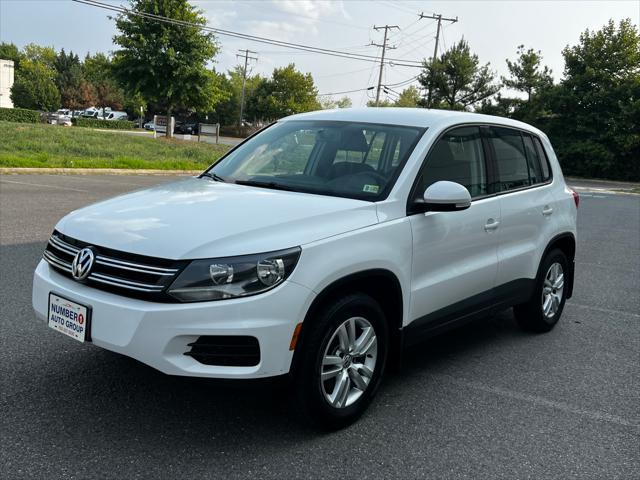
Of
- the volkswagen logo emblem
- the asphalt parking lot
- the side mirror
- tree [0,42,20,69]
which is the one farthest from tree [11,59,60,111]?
the side mirror

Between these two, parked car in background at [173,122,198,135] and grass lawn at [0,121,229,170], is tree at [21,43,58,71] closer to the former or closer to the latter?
parked car in background at [173,122,198,135]

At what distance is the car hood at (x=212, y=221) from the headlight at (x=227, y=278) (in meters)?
0.04

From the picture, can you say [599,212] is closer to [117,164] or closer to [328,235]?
[117,164]

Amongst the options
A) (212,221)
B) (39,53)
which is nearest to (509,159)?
(212,221)

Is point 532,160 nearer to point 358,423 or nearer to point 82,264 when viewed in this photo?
point 358,423

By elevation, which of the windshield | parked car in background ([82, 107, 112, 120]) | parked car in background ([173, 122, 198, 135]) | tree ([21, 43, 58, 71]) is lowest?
the windshield

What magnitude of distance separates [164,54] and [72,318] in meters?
31.2

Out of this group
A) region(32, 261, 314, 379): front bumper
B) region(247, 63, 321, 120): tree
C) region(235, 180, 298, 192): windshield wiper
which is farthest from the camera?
region(247, 63, 321, 120): tree

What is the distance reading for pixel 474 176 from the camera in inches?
176

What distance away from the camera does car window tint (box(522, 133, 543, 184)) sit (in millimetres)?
5242

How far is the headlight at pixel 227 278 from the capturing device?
9.51 feet

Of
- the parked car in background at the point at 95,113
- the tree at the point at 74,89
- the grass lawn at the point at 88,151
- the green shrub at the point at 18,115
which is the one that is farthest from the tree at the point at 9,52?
the grass lawn at the point at 88,151

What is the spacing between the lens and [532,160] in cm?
531

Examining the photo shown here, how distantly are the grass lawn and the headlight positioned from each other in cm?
1699
